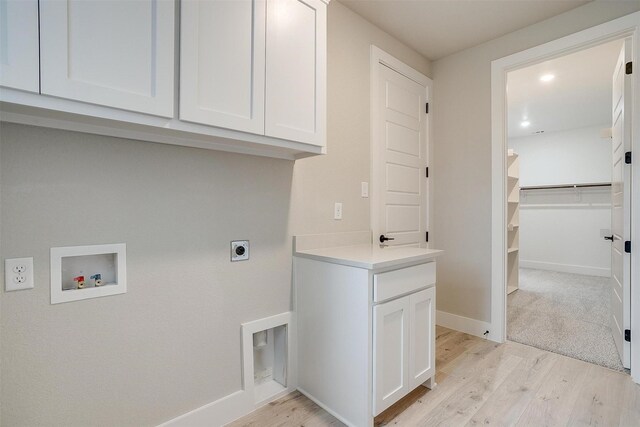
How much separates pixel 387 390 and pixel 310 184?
126 centimetres

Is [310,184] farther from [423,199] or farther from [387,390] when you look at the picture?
[423,199]

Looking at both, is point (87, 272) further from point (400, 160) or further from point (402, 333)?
point (400, 160)

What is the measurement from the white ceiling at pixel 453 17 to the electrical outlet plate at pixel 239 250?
1.82 m

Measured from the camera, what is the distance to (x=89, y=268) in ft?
4.19

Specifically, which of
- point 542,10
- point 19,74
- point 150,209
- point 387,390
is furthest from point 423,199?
point 19,74

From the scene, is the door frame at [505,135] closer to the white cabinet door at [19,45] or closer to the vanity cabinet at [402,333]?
the vanity cabinet at [402,333]

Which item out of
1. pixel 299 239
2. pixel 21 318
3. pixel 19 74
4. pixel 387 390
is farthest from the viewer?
pixel 299 239

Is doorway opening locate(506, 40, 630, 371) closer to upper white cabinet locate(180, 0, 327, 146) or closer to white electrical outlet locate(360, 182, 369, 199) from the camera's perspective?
white electrical outlet locate(360, 182, 369, 199)

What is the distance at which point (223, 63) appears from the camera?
1.27 m

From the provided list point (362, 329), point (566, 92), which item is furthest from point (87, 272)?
point (566, 92)

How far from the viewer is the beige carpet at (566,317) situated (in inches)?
95.3

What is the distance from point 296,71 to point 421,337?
1646mm

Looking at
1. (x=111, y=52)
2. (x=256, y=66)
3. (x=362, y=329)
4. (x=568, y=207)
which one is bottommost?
(x=362, y=329)

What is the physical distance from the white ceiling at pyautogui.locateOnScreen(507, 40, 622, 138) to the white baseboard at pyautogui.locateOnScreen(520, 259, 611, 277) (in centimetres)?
240
